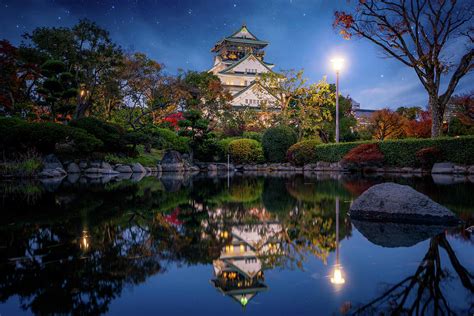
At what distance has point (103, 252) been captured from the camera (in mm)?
3078

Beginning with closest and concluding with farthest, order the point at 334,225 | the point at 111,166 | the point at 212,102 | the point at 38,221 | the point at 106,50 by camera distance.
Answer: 1. the point at 334,225
2. the point at 38,221
3. the point at 111,166
4. the point at 106,50
5. the point at 212,102

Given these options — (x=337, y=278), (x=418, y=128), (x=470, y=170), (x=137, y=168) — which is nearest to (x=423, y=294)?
(x=337, y=278)

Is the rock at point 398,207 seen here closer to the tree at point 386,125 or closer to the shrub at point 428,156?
the shrub at point 428,156

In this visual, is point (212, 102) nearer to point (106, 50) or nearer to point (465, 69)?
point (106, 50)

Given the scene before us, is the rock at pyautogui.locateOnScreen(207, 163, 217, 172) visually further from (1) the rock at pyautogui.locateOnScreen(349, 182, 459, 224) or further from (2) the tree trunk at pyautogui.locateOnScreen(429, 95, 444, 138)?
(1) the rock at pyautogui.locateOnScreen(349, 182, 459, 224)

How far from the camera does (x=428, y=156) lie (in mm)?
16906

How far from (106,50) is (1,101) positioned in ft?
20.6

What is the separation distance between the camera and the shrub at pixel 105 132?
18281 millimetres

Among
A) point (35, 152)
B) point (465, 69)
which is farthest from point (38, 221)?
point (465, 69)

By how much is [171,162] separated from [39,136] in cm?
867

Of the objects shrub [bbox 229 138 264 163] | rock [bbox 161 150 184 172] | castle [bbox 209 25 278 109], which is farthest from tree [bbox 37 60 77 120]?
castle [bbox 209 25 278 109]

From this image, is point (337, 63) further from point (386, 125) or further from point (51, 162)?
point (51, 162)

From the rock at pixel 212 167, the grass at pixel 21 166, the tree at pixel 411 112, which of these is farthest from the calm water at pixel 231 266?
the tree at pixel 411 112

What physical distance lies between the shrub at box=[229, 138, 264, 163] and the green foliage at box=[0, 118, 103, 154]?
10444mm
